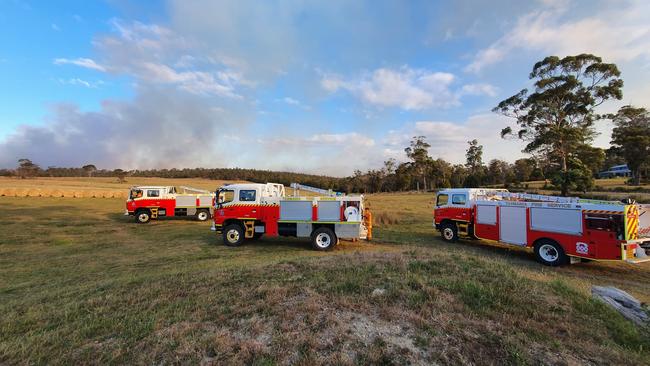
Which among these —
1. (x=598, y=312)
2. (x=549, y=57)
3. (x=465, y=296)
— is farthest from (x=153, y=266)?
(x=549, y=57)

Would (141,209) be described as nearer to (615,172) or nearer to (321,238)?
(321,238)

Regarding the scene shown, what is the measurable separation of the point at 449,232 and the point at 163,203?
2109 centimetres

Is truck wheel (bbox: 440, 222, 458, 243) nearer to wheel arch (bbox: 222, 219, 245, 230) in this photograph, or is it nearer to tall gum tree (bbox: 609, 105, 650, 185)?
wheel arch (bbox: 222, 219, 245, 230)

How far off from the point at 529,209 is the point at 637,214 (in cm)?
288

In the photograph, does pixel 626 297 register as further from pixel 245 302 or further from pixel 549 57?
pixel 549 57

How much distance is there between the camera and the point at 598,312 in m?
4.51

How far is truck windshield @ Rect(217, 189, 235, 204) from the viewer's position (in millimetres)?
14203

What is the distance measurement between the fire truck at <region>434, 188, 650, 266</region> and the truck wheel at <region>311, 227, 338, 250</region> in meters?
6.49

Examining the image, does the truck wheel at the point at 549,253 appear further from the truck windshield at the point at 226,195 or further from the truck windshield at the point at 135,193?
the truck windshield at the point at 135,193

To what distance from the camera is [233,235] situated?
14.1 meters

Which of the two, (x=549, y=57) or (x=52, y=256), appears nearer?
(x=52, y=256)

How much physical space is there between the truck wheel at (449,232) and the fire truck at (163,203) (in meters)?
17.9

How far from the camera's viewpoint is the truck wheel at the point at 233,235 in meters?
14.0

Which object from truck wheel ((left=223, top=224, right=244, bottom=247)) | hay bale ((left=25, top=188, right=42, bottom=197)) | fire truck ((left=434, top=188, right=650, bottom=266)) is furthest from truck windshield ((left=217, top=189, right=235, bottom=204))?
hay bale ((left=25, top=188, right=42, bottom=197))
